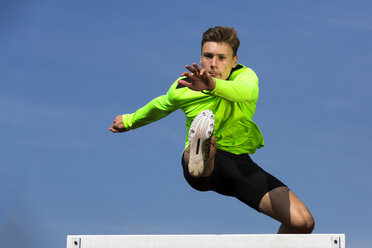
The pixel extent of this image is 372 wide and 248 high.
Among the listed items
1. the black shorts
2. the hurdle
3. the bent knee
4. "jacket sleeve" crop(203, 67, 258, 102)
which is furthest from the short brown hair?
the hurdle

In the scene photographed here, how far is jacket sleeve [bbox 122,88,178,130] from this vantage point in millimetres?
5594

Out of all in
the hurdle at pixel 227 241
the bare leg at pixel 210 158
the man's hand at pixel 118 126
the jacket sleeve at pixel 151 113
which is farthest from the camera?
the man's hand at pixel 118 126

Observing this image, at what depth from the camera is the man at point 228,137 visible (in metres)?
4.83

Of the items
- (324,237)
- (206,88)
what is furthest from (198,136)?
(324,237)

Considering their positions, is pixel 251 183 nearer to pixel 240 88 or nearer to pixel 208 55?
pixel 240 88

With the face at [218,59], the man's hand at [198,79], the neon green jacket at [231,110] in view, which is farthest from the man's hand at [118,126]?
the man's hand at [198,79]

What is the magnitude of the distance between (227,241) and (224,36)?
7.93ft

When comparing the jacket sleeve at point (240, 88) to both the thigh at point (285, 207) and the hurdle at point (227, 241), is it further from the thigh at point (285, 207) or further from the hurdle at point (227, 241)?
the hurdle at point (227, 241)

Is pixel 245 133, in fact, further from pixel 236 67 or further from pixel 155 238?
pixel 155 238

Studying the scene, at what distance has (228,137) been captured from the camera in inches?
210

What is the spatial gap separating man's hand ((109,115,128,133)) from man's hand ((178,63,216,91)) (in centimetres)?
148

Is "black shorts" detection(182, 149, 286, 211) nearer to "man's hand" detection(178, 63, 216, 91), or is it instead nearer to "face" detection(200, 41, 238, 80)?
"face" detection(200, 41, 238, 80)

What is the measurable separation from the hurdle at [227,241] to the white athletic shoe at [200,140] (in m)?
1.24

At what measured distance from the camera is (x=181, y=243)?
144 inches
